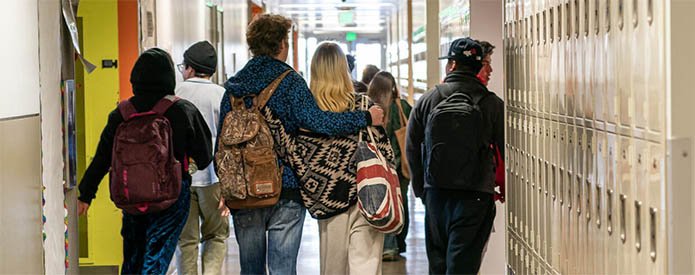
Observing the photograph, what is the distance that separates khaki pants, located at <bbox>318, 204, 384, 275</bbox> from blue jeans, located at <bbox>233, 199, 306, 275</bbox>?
0.51 feet

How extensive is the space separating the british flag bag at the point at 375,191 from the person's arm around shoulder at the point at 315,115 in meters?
0.11

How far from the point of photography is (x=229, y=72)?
12.9m

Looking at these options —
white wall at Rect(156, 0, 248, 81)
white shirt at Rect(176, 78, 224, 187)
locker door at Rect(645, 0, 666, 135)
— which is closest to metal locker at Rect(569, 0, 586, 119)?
locker door at Rect(645, 0, 666, 135)

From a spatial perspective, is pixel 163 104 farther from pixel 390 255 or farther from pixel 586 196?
pixel 390 255

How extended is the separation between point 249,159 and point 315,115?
0.35 m

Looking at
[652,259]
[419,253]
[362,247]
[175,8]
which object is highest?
[175,8]

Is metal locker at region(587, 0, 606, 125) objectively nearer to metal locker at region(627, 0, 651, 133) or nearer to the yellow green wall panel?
metal locker at region(627, 0, 651, 133)

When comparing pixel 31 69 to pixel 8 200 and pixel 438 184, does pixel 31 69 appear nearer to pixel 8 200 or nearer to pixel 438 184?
pixel 8 200

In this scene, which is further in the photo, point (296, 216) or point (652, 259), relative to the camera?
point (296, 216)

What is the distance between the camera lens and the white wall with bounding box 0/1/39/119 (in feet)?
11.6

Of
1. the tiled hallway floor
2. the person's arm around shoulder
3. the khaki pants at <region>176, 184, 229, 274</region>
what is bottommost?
the tiled hallway floor

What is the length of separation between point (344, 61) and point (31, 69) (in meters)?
1.42

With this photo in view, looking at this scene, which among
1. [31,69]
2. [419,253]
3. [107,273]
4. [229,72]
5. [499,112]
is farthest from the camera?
[229,72]

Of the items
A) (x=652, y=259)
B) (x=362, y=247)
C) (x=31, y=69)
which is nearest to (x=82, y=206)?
(x=31, y=69)
